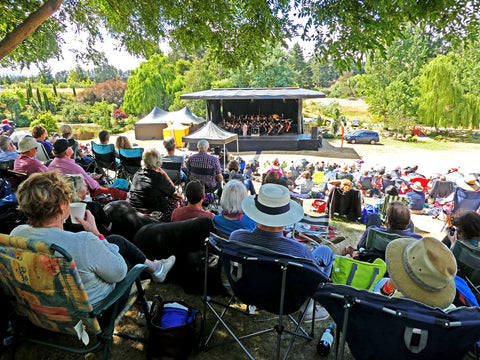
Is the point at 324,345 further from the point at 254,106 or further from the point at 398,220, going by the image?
the point at 254,106

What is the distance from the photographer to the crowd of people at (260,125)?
63.1 ft

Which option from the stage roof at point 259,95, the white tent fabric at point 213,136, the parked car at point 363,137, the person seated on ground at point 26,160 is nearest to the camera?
the person seated on ground at point 26,160

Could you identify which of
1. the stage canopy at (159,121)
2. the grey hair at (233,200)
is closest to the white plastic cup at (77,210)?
the grey hair at (233,200)

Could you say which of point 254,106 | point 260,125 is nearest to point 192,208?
point 260,125

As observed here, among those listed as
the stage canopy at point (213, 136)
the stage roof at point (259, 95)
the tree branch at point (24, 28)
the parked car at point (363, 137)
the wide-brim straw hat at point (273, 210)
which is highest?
the tree branch at point (24, 28)

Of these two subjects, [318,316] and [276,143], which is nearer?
[318,316]

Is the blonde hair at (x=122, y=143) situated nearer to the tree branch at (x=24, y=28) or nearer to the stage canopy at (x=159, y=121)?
the tree branch at (x=24, y=28)

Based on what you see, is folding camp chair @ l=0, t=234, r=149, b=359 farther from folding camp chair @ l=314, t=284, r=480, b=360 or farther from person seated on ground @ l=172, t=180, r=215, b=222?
folding camp chair @ l=314, t=284, r=480, b=360

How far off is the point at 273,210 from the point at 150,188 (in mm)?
2070

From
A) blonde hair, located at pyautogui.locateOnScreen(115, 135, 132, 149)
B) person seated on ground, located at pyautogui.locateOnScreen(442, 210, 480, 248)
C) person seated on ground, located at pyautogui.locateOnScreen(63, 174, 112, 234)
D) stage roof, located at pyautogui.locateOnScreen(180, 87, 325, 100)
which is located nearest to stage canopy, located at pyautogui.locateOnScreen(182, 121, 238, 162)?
stage roof, located at pyautogui.locateOnScreen(180, 87, 325, 100)

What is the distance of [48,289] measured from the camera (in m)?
1.52

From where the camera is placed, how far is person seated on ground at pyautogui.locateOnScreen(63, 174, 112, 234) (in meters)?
2.28

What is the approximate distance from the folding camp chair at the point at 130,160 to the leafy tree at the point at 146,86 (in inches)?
1004

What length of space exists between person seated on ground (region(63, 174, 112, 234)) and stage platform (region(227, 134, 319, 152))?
15.4 meters
